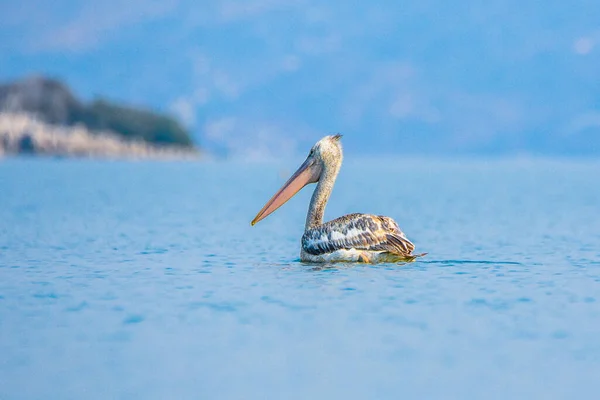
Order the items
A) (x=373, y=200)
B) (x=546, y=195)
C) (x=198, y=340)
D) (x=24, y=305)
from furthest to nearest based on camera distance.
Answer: (x=546, y=195) → (x=373, y=200) → (x=24, y=305) → (x=198, y=340)

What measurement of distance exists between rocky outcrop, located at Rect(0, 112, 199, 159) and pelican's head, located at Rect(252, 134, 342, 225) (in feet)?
270

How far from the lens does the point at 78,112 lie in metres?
115

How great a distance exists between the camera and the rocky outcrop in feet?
307

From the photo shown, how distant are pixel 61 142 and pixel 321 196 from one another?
8737 centimetres

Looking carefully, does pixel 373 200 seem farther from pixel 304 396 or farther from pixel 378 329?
pixel 304 396

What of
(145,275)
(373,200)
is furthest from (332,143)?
(373,200)

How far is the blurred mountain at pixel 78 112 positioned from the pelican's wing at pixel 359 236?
10262 centimetres

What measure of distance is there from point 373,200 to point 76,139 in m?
73.4

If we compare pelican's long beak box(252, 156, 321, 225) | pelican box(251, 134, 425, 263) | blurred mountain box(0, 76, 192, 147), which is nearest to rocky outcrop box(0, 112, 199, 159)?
blurred mountain box(0, 76, 192, 147)

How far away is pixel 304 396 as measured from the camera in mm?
6332

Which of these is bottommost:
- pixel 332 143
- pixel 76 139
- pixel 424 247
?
pixel 424 247

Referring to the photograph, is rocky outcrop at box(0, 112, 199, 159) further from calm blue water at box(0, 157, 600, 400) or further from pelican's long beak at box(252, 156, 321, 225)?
pelican's long beak at box(252, 156, 321, 225)

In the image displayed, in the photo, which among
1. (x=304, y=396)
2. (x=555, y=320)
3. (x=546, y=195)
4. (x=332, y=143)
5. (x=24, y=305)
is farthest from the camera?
(x=546, y=195)

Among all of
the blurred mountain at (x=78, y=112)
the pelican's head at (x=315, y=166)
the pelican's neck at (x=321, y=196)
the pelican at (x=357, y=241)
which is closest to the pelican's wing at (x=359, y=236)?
the pelican at (x=357, y=241)
